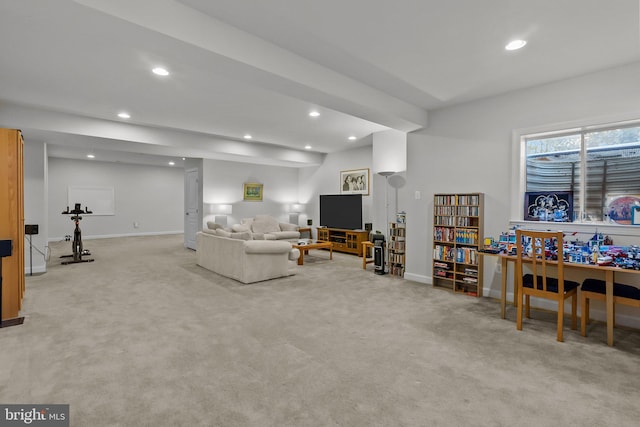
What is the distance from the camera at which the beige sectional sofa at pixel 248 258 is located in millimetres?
4926

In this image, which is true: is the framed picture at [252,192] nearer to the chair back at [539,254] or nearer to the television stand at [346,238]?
the television stand at [346,238]

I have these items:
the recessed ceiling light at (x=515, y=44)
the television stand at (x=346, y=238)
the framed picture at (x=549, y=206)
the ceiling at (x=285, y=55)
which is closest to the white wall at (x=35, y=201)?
the ceiling at (x=285, y=55)

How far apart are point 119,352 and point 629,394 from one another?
3762mm

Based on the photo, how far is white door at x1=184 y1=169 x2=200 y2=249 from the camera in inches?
340

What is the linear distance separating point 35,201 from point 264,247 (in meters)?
4.39

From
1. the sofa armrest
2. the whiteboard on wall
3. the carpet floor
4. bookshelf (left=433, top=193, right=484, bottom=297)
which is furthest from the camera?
the whiteboard on wall

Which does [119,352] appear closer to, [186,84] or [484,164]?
[186,84]

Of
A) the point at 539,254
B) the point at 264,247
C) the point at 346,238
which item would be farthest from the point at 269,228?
the point at 539,254

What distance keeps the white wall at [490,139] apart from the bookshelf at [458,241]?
0.46 ft

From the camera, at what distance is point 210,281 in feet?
16.6

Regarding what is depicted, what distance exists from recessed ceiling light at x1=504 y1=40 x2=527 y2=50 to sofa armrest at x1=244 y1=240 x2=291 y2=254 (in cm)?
385

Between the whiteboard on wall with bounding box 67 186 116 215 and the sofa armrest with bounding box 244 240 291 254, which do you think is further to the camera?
the whiteboard on wall with bounding box 67 186 116 215

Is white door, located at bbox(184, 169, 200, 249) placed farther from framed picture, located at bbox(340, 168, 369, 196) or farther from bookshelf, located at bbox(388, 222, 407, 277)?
bookshelf, located at bbox(388, 222, 407, 277)

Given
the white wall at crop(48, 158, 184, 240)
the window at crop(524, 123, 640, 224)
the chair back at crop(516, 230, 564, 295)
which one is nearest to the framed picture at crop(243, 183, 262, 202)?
the white wall at crop(48, 158, 184, 240)
